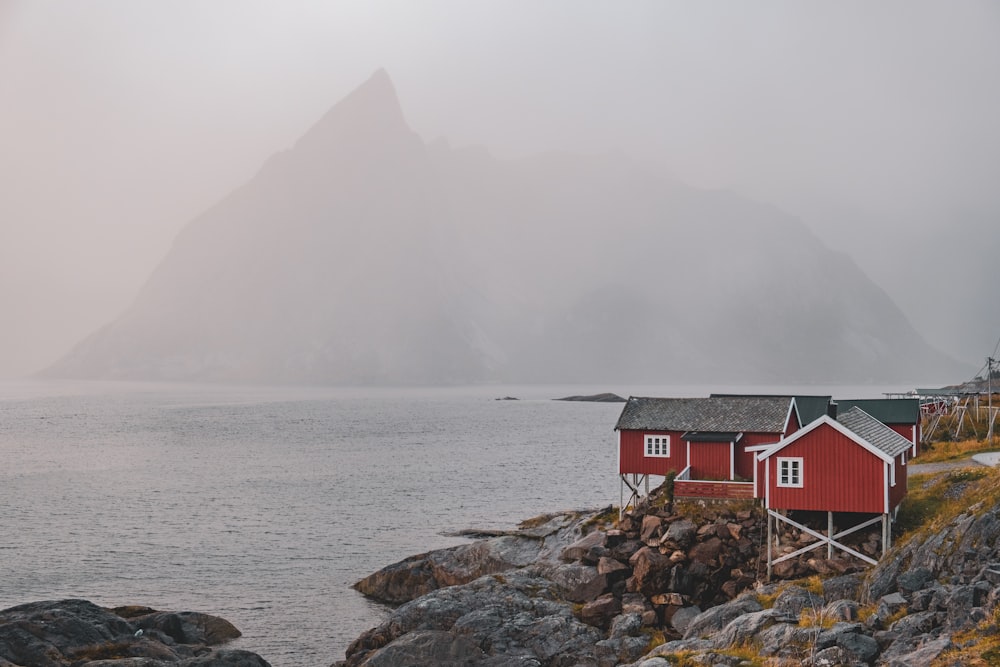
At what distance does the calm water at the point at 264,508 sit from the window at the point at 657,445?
16.1 metres

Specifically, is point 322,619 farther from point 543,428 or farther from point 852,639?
point 543,428

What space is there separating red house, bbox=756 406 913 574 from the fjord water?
20.6 m

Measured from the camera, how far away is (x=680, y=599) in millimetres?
32938

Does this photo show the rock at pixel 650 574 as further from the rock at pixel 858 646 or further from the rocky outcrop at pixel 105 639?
the rocky outcrop at pixel 105 639

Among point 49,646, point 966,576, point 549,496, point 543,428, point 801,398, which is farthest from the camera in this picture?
point 543,428

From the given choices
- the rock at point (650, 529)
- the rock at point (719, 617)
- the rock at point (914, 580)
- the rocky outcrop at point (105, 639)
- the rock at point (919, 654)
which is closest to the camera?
the rock at point (919, 654)

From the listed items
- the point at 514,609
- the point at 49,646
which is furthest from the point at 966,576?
the point at 49,646

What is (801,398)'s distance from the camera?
51.2m

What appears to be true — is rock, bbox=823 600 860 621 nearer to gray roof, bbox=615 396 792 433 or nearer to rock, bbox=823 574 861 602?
rock, bbox=823 574 861 602

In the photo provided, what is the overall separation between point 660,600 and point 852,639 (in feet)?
40.7

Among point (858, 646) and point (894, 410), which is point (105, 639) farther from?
point (894, 410)

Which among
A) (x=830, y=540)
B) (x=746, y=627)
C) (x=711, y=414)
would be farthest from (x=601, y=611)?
(x=711, y=414)

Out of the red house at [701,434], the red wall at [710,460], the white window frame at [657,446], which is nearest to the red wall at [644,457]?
the red house at [701,434]

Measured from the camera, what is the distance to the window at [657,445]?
45906mm
